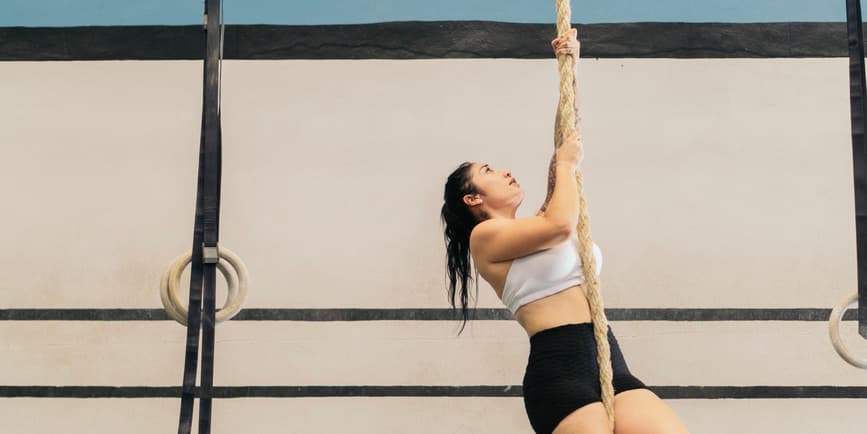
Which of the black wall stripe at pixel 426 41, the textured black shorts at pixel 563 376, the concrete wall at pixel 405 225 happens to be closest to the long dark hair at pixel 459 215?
the textured black shorts at pixel 563 376

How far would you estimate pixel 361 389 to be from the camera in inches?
123

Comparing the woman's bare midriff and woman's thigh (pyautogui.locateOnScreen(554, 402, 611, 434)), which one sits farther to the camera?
the woman's bare midriff

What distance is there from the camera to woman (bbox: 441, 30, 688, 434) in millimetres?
1533

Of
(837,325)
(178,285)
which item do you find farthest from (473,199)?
(837,325)

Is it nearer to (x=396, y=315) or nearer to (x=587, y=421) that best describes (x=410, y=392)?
(x=396, y=315)

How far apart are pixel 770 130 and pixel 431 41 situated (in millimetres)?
1186

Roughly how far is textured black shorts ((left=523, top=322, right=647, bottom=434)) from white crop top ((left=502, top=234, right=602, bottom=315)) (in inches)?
2.7

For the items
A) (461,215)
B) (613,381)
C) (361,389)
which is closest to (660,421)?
(613,381)

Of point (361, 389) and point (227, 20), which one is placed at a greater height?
point (227, 20)

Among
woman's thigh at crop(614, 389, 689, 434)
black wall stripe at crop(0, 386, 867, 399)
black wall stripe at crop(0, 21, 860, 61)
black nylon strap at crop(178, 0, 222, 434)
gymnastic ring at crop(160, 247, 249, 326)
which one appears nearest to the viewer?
woman's thigh at crop(614, 389, 689, 434)

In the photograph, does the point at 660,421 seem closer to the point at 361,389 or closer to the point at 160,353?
the point at 361,389

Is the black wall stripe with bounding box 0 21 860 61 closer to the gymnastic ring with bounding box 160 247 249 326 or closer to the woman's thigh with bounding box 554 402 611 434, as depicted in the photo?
the gymnastic ring with bounding box 160 247 249 326

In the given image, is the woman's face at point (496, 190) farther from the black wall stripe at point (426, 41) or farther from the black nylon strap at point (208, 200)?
the black wall stripe at point (426, 41)

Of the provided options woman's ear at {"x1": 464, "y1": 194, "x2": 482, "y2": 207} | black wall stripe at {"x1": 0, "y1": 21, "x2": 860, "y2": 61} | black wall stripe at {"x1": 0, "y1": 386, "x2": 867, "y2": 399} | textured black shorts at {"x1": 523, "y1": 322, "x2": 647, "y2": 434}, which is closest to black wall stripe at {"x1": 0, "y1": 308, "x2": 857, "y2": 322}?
black wall stripe at {"x1": 0, "y1": 386, "x2": 867, "y2": 399}
